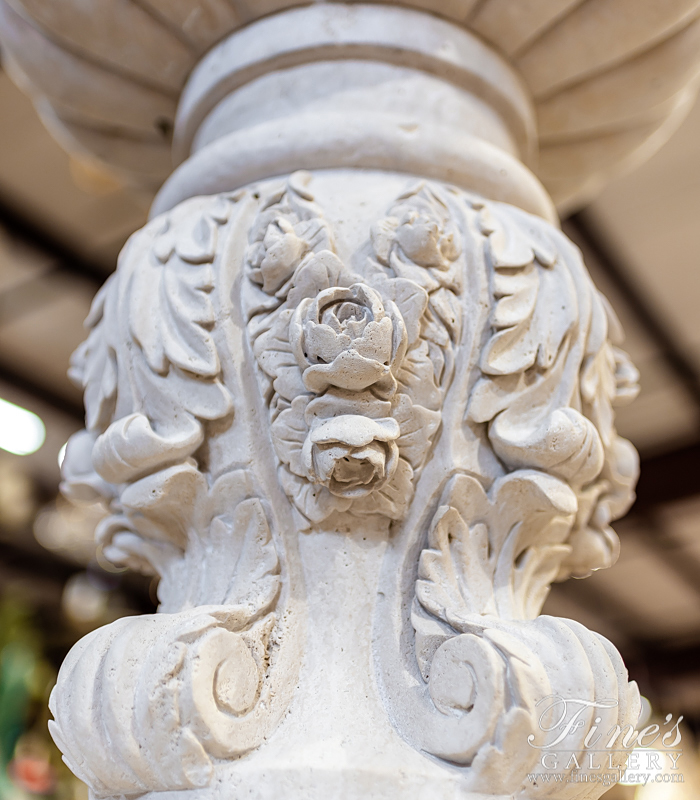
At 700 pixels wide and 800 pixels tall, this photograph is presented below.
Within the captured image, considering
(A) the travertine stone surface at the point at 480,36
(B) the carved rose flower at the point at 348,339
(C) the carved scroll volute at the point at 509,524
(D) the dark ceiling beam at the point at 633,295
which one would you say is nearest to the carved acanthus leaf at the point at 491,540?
(C) the carved scroll volute at the point at 509,524

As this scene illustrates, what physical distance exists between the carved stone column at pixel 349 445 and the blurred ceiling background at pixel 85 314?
17.2 inches

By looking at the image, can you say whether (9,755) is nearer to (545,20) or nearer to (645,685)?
(545,20)

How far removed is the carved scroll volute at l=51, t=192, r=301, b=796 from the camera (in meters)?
0.51

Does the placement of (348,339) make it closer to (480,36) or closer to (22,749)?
(480,36)

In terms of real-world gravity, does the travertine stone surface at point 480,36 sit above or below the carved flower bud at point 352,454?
above

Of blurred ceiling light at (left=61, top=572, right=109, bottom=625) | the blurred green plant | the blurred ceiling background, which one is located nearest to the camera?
the blurred green plant

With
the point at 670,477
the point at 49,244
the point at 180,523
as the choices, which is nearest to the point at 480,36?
the point at 180,523

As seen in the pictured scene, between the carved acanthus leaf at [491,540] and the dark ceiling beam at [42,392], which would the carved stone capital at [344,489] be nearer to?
the carved acanthus leaf at [491,540]

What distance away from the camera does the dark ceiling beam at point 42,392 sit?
9.55 feet

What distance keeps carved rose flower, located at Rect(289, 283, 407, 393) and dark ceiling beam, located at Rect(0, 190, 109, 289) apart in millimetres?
1882

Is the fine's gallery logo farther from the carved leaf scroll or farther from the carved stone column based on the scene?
the carved leaf scroll

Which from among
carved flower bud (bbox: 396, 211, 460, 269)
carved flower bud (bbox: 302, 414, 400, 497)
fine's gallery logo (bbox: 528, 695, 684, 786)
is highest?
carved flower bud (bbox: 396, 211, 460, 269)

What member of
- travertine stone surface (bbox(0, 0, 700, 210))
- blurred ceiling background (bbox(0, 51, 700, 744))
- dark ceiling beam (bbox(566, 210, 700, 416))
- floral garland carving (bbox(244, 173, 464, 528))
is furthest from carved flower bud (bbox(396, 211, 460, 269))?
dark ceiling beam (bbox(566, 210, 700, 416))

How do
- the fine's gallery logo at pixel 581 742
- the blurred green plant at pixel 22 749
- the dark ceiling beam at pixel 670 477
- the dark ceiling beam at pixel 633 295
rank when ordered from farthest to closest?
the dark ceiling beam at pixel 670 477, the dark ceiling beam at pixel 633 295, the blurred green plant at pixel 22 749, the fine's gallery logo at pixel 581 742
